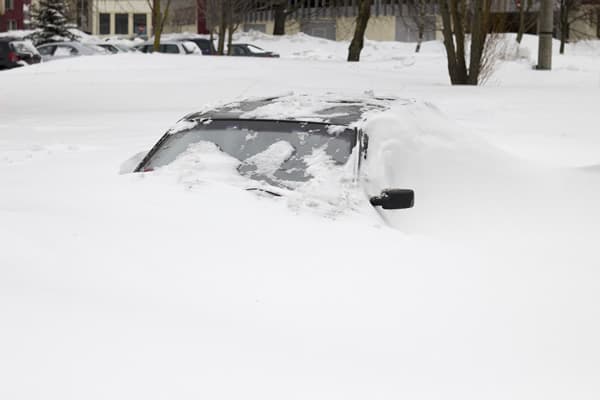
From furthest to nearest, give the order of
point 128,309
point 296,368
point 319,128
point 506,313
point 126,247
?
point 319,128 → point 126,247 → point 506,313 → point 128,309 → point 296,368

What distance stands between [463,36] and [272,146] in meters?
16.1

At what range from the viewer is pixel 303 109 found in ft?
23.6

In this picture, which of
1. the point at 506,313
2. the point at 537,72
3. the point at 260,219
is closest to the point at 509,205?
the point at 260,219

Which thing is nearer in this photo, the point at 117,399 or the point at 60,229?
the point at 117,399

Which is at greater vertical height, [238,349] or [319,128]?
[319,128]

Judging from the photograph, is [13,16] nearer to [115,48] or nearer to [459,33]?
[115,48]

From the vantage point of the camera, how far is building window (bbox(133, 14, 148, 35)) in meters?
82.1

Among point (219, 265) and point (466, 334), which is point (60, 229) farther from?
point (466, 334)

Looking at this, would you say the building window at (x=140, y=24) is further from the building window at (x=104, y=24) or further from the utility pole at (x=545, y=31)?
the utility pole at (x=545, y=31)

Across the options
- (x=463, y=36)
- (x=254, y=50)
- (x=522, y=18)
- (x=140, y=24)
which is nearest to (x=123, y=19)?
(x=140, y=24)

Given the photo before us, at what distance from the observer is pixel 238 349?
4035mm

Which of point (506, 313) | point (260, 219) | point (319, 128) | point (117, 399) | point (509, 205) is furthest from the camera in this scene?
point (509, 205)

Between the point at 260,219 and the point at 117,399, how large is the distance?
232 cm

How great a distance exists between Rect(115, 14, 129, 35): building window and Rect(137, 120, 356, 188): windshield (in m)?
77.5
